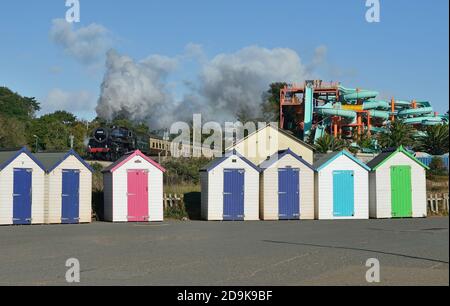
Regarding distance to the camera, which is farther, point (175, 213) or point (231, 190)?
point (175, 213)

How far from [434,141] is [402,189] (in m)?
35.0

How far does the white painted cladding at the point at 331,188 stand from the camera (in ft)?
89.8

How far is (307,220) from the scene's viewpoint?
88.2 ft

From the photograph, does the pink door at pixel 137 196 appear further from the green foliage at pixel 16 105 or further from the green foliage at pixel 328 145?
the green foliage at pixel 16 105

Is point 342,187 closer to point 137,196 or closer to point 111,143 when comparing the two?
point 137,196

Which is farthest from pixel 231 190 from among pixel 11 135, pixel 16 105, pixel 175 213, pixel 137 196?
pixel 16 105

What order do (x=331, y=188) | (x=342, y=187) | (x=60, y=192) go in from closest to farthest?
1. (x=60, y=192)
2. (x=331, y=188)
3. (x=342, y=187)

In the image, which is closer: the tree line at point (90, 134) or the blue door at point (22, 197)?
the blue door at point (22, 197)

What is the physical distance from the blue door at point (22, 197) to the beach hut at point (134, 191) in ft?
10.8

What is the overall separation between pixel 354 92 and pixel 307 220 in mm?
53722

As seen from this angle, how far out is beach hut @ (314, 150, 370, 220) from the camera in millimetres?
27438

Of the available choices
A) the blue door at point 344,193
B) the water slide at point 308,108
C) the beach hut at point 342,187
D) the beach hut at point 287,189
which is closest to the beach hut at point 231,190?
the beach hut at point 287,189

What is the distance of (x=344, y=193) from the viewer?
90.7ft
